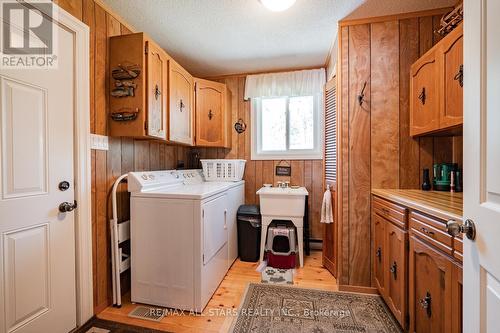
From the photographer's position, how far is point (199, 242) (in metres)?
1.70

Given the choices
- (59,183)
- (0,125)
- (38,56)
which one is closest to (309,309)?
(59,183)

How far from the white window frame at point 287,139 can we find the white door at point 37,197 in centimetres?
204

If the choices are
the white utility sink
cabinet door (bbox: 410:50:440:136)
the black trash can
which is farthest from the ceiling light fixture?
the black trash can

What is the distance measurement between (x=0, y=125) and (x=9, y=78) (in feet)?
0.83

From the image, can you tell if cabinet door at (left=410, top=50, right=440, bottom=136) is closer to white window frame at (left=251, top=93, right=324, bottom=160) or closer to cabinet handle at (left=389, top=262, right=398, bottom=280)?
cabinet handle at (left=389, top=262, right=398, bottom=280)

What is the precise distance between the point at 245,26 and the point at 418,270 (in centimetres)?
223

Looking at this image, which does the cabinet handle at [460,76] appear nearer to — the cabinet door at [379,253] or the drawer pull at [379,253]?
the cabinet door at [379,253]

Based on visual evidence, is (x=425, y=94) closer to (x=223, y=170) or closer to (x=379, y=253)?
(x=379, y=253)

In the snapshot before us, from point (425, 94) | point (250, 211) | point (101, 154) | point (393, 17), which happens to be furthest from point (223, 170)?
point (393, 17)

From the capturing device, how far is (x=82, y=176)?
1590 millimetres

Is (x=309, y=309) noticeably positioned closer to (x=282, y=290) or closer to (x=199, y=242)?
(x=282, y=290)

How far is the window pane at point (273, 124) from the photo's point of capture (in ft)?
10.3

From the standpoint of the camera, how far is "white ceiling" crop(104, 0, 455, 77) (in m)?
1.77

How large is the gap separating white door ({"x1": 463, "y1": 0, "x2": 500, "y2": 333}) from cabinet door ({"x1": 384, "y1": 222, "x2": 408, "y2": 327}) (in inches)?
26.7
